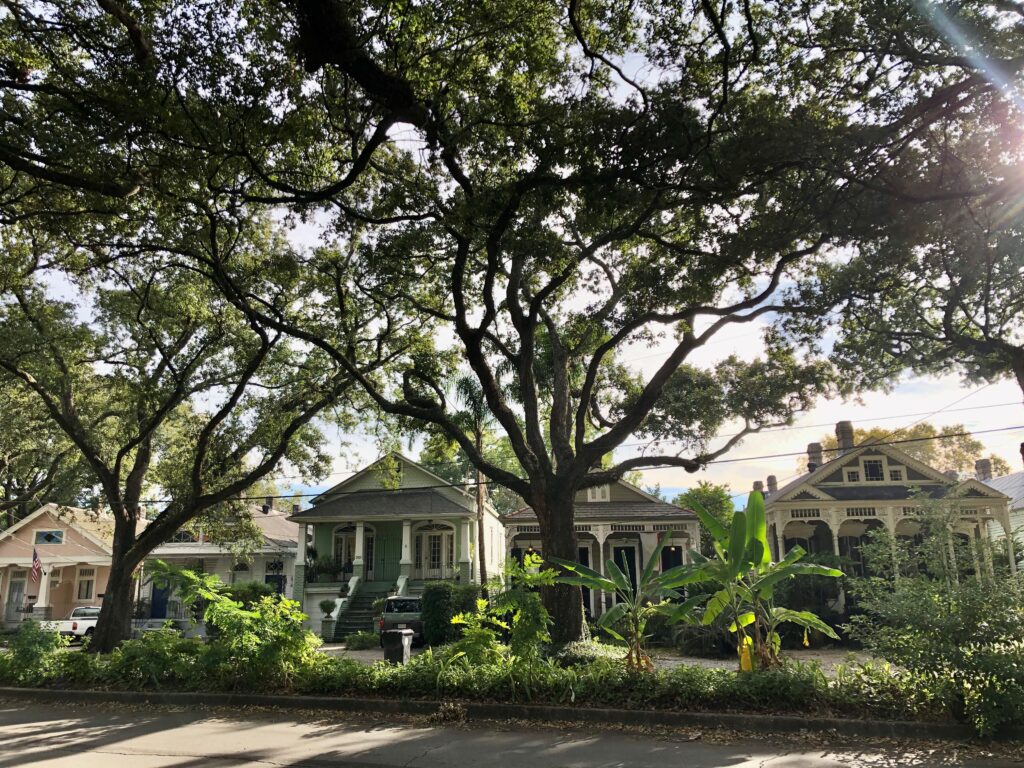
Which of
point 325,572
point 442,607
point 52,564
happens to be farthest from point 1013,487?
point 52,564

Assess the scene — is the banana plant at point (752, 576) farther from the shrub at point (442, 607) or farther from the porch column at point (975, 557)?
the shrub at point (442, 607)

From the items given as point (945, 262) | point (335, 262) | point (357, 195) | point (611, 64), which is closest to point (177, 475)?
point (335, 262)

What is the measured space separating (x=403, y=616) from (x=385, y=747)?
48.1 feet

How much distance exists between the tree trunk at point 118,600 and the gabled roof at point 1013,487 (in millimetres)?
33523

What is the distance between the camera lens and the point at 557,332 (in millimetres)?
16891

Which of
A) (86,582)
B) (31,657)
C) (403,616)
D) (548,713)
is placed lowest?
(548,713)

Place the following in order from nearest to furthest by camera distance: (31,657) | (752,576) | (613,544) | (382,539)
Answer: (752,576), (31,657), (613,544), (382,539)

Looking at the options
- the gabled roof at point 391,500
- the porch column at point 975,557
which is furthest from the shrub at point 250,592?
the porch column at point 975,557

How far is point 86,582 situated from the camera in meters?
35.4

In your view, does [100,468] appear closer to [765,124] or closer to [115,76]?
[115,76]

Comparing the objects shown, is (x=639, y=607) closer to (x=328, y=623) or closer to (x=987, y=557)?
(x=987, y=557)

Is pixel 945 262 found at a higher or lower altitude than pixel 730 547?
higher

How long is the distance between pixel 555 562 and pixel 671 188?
20.8ft

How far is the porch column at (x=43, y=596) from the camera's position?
33094mm
